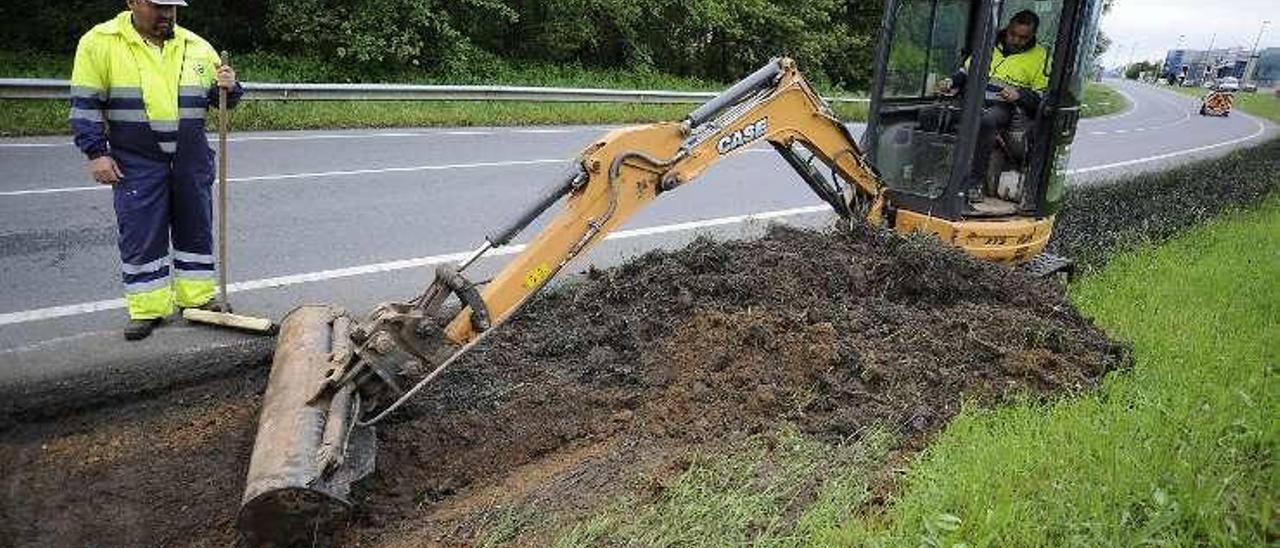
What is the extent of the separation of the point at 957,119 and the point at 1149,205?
452 centimetres

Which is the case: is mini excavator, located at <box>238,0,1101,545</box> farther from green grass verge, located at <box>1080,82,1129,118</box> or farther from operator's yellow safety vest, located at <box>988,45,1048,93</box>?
green grass verge, located at <box>1080,82,1129,118</box>

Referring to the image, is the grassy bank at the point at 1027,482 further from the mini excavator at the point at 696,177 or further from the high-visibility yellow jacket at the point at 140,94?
the high-visibility yellow jacket at the point at 140,94

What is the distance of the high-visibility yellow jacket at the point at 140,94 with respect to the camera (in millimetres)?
4355

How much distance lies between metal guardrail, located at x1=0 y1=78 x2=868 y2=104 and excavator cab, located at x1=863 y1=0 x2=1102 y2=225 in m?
8.09

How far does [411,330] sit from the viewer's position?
3.32m

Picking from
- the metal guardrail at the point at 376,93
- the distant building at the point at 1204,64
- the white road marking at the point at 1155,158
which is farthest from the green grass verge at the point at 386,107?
the distant building at the point at 1204,64

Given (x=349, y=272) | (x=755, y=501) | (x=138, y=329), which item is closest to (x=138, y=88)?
(x=138, y=329)

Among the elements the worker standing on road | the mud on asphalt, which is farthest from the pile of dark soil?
the worker standing on road

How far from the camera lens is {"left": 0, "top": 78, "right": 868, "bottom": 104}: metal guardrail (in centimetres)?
977

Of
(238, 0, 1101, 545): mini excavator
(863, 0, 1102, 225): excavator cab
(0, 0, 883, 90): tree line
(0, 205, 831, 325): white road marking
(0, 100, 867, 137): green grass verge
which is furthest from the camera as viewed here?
(0, 0, 883, 90): tree line

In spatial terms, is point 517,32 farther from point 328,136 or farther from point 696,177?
point 696,177

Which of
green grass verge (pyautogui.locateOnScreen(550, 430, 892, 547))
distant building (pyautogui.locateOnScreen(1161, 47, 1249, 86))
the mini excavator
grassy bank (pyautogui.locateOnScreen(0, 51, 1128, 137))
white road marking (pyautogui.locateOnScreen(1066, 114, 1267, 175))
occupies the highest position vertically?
the mini excavator

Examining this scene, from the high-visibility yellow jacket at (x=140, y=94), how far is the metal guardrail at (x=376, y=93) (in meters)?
6.52

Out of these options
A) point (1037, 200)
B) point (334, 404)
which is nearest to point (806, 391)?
point (334, 404)
